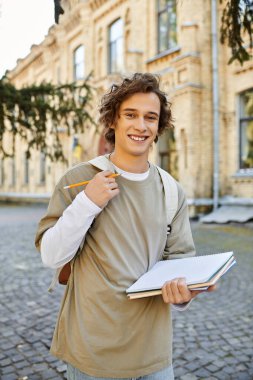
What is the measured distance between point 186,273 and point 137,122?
0.64m

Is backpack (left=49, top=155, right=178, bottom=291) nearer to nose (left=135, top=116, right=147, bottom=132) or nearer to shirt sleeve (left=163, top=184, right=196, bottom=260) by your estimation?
shirt sleeve (left=163, top=184, right=196, bottom=260)

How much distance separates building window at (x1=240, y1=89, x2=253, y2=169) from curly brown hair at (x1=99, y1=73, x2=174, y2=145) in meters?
11.2

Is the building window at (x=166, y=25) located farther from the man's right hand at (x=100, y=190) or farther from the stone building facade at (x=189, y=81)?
the man's right hand at (x=100, y=190)

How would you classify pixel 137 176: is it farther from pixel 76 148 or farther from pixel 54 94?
pixel 76 148

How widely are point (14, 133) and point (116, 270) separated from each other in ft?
14.3

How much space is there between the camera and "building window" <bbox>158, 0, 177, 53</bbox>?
46.1ft

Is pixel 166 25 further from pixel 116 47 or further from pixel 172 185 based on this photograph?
pixel 172 185

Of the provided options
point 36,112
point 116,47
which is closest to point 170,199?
point 36,112

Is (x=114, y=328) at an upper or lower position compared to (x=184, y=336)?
upper

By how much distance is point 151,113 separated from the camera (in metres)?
1.58

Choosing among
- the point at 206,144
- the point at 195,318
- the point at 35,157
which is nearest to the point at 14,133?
the point at 195,318

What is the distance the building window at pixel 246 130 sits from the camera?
40.2 feet

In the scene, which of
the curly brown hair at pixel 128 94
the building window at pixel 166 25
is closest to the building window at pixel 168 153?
the building window at pixel 166 25

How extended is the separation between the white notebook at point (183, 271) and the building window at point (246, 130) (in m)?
11.4
